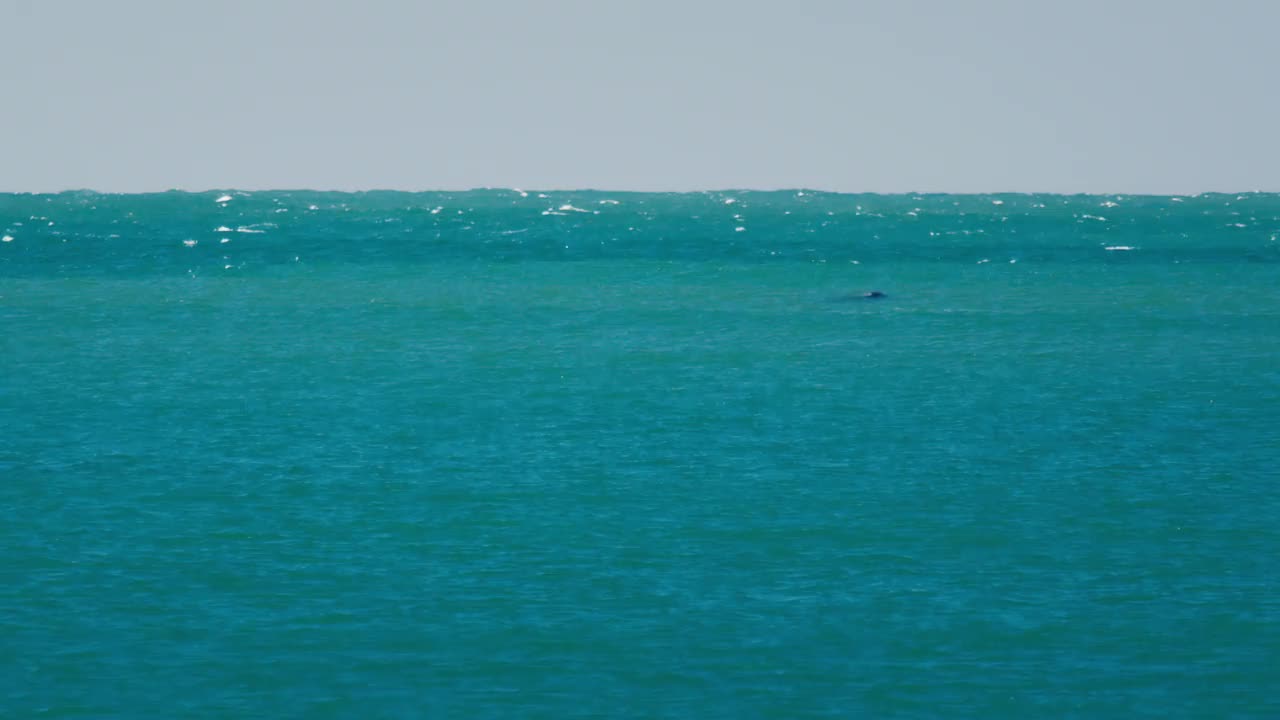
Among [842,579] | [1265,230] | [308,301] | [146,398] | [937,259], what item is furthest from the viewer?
[1265,230]

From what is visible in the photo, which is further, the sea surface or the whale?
the whale

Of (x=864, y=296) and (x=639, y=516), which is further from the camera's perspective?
(x=864, y=296)

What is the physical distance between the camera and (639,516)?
44.9 m

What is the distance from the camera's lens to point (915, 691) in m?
32.1

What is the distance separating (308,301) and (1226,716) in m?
84.4

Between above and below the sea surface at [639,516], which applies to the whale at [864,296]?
above

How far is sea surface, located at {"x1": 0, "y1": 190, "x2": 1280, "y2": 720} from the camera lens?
32.9 meters

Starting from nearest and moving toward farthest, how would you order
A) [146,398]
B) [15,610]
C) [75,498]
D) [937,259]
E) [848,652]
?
[848,652], [15,610], [75,498], [146,398], [937,259]

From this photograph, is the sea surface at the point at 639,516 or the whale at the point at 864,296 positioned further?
the whale at the point at 864,296

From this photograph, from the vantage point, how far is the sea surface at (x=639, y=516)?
32.9m

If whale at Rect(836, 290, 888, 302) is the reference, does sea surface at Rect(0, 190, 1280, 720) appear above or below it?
below

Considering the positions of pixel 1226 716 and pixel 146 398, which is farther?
pixel 146 398

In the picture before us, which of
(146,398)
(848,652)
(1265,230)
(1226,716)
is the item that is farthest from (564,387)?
(1265,230)

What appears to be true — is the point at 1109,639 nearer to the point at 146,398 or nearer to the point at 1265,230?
the point at 146,398
